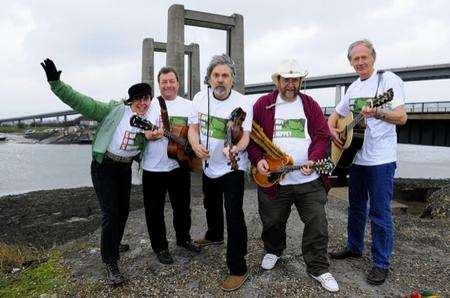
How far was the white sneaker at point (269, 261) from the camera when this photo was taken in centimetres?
471

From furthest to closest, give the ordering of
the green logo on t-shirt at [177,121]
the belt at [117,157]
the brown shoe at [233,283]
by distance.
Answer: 1. the green logo on t-shirt at [177,121]
2. the belt at [117,157]
3. the brown shoe at [233,283]

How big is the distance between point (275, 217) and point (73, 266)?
8.79 ft

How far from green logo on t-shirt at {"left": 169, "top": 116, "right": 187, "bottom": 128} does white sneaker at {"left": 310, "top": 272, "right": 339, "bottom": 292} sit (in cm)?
225

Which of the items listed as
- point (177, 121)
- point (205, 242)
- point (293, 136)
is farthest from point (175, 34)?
point (293, 136)

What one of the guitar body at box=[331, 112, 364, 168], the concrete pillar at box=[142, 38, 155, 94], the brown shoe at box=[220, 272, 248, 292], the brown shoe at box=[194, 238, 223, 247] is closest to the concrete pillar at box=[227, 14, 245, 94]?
the concrete pillar at box=[142, 38, 155, 94]

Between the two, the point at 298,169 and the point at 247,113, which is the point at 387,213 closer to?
the point at 298,169

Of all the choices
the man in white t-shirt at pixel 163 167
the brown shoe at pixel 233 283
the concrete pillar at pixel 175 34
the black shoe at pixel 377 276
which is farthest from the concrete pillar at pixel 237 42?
the brown shoe at pixel 233 283

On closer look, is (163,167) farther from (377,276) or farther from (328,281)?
(377,276)

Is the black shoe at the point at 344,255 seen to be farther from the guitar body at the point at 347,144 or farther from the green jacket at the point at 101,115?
the green jacket at the point at 101,115

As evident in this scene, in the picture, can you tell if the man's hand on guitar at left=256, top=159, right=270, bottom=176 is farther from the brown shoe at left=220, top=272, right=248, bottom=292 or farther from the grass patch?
the grass patch

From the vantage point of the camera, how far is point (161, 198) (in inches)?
188

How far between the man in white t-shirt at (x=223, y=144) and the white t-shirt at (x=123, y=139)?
0.64m

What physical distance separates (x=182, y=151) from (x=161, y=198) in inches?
25.4

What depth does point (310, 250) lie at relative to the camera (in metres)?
4.35
